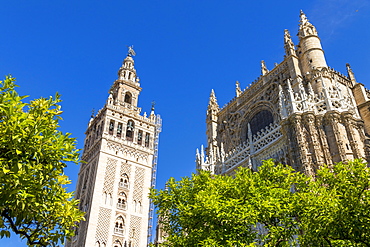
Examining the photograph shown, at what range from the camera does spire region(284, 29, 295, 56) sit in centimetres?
2712

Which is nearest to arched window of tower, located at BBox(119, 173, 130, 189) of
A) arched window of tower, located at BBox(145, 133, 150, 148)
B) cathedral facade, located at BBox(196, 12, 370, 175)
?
arched window of tower, located at BBox(145, 133, 150, 148)

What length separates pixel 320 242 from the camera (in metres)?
11.4

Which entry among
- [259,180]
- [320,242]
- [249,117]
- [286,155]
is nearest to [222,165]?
[249,117]

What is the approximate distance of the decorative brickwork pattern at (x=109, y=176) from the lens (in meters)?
38.3

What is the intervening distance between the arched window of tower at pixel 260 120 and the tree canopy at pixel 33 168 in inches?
795

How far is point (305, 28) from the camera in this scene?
2703 centimetres

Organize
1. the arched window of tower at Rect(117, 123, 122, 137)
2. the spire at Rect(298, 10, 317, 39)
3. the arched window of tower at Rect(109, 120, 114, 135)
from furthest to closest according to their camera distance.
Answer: the arched window of tower at Rect(117, 123, 122, 137) → the arched window of tower at Rect(109, 120, 114, 135) → the spire at Rect(298, 10, 317, 39)

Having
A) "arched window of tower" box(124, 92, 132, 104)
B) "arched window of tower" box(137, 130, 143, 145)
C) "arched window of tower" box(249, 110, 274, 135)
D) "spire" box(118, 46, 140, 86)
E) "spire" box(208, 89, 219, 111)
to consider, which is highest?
"spire" box(118, 46, 140, 86)

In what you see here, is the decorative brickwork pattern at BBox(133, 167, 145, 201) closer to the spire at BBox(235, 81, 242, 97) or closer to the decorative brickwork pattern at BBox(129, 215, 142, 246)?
the decorative brickwork pattern at BBox(129, 215, 142, 246)

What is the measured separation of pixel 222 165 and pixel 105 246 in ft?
51.6

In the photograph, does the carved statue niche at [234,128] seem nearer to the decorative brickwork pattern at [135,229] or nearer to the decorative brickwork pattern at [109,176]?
the decorative brickwork pattern at [109,176]

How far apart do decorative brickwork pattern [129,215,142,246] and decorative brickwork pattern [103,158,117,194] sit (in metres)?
3.85

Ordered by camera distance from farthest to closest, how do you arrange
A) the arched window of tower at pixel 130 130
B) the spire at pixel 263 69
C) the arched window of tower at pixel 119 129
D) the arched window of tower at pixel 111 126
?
the arched window of tower at pixel 130 130
the arched window of tower at pixel 119 129
the arched window of tower at pixel 111 126
the spire at pixel 263 69

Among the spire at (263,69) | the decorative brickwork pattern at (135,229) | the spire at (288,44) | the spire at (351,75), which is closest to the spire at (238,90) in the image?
the spire at (263,69)
